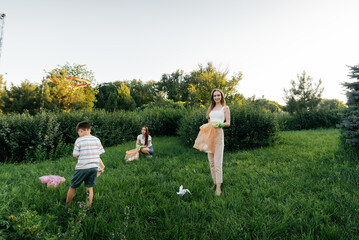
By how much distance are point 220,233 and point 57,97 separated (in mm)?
18364

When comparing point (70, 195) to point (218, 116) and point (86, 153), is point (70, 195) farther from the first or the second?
point (218, 116)

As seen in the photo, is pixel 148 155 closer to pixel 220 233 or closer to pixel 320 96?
pixel 220 233

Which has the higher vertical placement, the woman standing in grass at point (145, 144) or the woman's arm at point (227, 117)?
the woman's arm at point (227, 117)

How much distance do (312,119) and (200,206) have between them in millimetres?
20580

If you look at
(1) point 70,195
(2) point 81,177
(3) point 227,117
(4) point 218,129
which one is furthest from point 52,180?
(3) point 227,117

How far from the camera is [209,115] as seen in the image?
14.4 feet

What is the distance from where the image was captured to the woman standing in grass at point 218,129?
3908 millimetres

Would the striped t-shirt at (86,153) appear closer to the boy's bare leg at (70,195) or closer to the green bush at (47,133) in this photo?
the boy's bare leg at (70,195)

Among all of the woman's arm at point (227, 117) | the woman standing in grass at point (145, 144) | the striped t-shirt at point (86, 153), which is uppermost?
the woman's arm at point (227, 117)

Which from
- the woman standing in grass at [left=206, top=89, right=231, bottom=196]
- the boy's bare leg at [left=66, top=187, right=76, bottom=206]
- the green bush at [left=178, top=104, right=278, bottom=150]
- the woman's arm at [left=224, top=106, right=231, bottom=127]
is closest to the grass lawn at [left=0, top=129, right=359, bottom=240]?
the boy's bare leg at [left=66, top=187, right=76, bottom=206]

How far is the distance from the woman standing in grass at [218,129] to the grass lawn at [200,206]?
13.8 inches

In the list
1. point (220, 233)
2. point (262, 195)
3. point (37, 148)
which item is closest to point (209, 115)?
point (262, 195)

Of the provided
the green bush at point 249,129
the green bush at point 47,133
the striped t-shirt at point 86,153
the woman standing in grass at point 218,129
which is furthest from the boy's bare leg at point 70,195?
the green bush at point 249,129

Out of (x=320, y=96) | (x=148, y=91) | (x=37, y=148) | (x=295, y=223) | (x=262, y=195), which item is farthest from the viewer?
(x=148, y=91)
